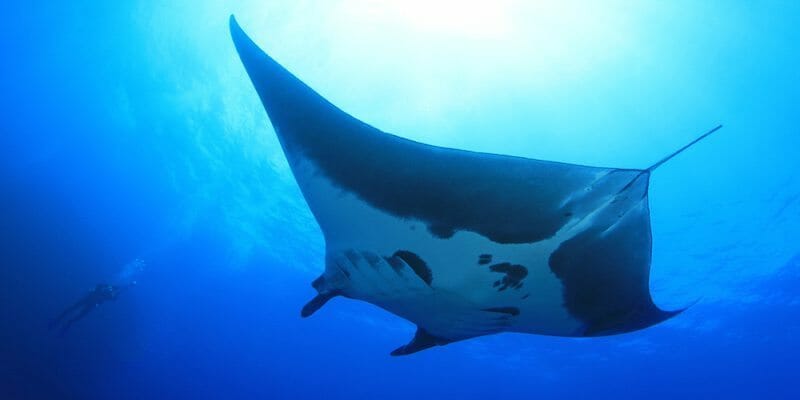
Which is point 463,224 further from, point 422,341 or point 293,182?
point 293,182

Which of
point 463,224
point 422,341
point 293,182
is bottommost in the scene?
point 422,341

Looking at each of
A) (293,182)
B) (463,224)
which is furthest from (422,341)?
(293,182)

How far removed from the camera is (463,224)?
2639 mm

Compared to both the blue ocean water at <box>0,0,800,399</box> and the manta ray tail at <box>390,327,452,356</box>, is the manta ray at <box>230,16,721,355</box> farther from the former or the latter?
the blue ocean water at <box>0,0,800,399</box>

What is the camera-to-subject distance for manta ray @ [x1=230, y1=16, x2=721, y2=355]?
7.68ft

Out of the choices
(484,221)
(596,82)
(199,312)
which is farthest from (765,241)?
(199,312)

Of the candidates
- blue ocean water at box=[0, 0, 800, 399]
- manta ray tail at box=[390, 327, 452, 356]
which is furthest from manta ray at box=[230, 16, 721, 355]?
blue ocean water at box=[0, 0, 800, 399]

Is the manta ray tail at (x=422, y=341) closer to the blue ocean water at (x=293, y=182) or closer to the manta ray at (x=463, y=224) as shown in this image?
the manta ray at (x=463, y=224)

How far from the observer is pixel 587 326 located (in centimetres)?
332

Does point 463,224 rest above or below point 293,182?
below

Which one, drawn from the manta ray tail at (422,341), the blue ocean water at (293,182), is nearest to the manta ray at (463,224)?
the manta ray tail at (422,341)

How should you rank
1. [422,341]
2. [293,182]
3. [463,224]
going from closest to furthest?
[463,224] → [422,341] → [293,182]

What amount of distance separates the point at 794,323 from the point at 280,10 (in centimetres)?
2228

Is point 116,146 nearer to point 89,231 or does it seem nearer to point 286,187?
point 89,231
